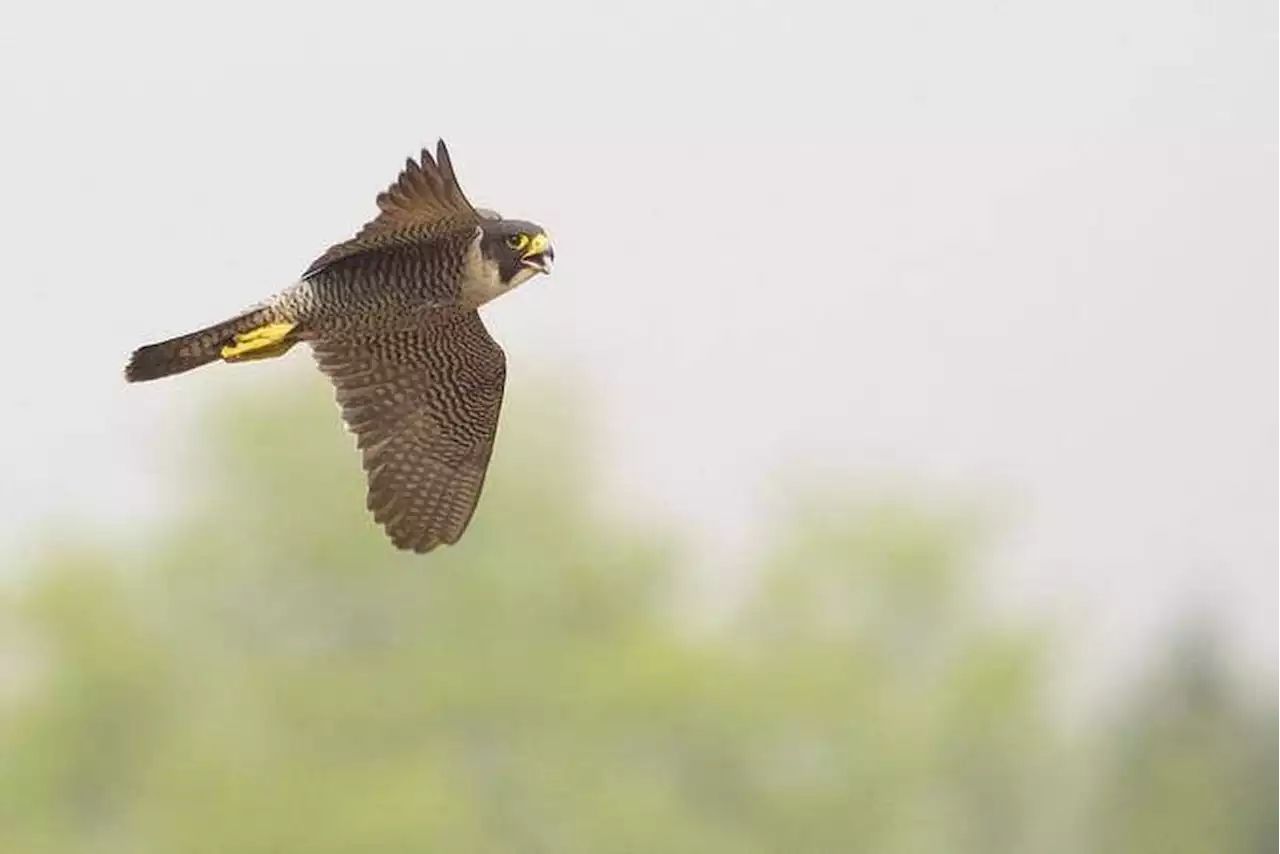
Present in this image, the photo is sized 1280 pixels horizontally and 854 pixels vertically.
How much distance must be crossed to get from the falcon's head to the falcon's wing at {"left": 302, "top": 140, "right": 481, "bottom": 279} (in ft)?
0.30

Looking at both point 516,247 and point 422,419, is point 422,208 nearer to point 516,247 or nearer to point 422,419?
point 516,247

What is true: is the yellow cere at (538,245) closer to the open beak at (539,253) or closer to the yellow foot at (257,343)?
the open beak at (539,253)

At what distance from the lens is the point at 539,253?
340 inches

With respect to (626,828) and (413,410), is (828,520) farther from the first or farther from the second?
(413,410)

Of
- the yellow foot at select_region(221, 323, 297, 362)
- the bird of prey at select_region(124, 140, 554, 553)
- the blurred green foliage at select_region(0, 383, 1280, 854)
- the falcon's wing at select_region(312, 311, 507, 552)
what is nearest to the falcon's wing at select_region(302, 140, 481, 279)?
the bird of prey at select_region(124, 140, 554, 553)

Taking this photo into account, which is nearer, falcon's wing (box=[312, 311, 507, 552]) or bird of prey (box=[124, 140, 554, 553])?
bird of prey (box=[124, 140, 554, 553])

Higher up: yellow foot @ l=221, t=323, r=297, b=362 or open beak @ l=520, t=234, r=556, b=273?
open beak @ l=520, t=234, r=556, b=273

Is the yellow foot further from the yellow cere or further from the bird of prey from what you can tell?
the yellow cere

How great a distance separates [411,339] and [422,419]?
36 centimetres

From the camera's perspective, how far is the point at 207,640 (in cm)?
3391

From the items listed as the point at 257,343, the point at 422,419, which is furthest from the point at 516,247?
the point at 422,419

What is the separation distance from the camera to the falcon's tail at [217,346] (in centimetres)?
883

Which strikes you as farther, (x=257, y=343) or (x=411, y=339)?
(x=411, y=339)

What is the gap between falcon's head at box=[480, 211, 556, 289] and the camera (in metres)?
8.63
